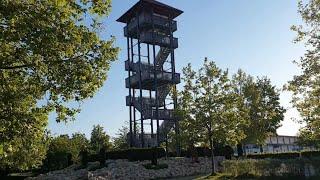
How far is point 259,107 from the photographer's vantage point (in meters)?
56.1

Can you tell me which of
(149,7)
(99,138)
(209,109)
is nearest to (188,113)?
(209,109)

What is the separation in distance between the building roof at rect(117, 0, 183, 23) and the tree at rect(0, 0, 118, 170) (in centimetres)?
3610

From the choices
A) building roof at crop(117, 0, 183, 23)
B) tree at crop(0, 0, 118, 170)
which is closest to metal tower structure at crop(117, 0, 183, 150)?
building roof at crop(117, 0, 183, 23)

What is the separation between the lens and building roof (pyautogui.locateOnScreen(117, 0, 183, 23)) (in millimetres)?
51781

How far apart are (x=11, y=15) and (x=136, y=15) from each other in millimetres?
39649

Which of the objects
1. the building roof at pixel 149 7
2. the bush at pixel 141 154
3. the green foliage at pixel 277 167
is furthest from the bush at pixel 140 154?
the building roof at pixel 149 7

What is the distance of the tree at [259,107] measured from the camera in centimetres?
5488

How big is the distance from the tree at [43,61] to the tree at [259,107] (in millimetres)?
38497

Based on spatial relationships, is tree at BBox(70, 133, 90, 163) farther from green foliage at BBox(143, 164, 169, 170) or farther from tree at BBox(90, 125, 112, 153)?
green foliage at BBox(143, 164, 169, 170)

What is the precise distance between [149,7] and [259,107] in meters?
17.8

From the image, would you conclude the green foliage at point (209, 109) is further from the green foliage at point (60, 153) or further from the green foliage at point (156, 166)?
the green foliage at point (60, 153)

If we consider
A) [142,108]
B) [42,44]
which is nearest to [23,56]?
[42,44]

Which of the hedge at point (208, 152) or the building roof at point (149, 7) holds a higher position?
the building roof at point (149, 7)

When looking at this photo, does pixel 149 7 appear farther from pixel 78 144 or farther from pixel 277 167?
pixel 277 167
